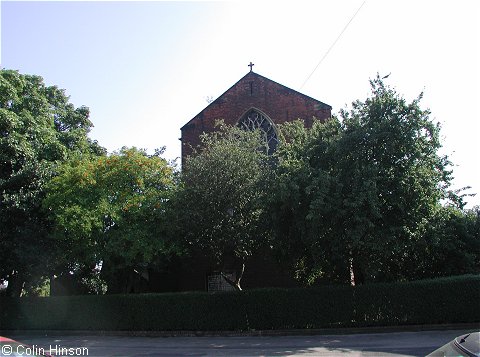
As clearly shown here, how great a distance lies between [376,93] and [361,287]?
648 cm

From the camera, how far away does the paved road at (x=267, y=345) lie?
37.8 ft

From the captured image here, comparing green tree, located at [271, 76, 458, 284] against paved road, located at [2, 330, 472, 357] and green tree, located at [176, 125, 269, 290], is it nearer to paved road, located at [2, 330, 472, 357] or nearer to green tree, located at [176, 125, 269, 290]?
green tree, located at [176, 125, 269, 290]

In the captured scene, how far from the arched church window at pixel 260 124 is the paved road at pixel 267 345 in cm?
1216

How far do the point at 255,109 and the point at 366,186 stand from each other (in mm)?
13151

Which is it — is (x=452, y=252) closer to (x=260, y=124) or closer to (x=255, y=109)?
(x=260, y=124)

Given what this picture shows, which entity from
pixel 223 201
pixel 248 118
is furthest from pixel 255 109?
pixel 223 201

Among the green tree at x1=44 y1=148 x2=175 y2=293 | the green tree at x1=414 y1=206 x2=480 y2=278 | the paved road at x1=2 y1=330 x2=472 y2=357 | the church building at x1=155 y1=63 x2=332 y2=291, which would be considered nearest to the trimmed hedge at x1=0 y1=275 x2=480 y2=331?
the paved road at x1=2 y1=330 x2=472 y2=357

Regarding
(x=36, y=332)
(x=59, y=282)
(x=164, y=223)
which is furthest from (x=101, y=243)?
(x=59, y=282)

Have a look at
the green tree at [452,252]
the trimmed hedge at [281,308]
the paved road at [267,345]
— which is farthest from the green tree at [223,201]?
the green tree at [452,252]

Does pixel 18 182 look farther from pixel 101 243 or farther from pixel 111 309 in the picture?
pixel 111 309

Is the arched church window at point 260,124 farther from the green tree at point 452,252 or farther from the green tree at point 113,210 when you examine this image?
the green tree at point 452,252

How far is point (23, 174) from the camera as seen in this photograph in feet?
54.8

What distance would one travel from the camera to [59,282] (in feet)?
72.7

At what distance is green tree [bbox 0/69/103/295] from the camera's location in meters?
16.4
